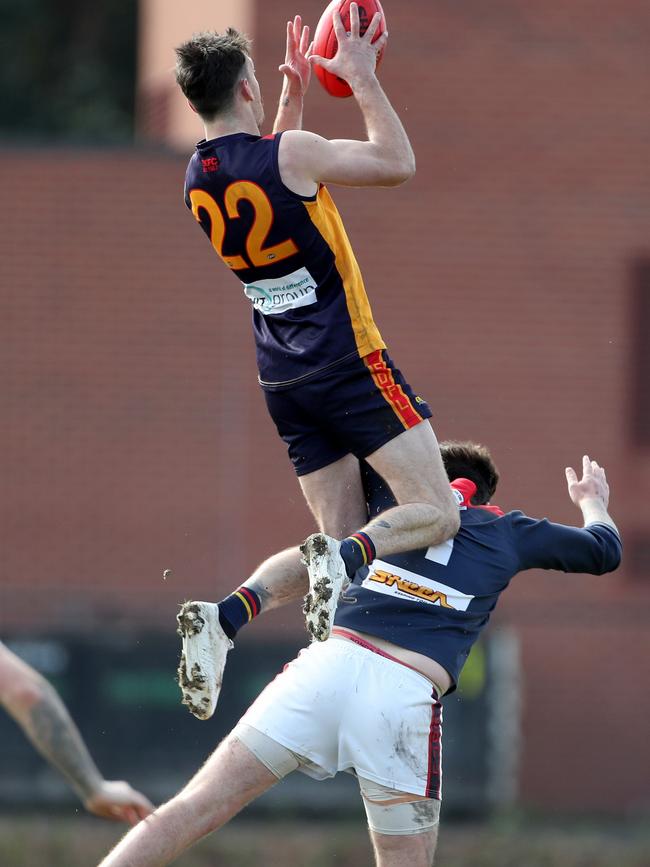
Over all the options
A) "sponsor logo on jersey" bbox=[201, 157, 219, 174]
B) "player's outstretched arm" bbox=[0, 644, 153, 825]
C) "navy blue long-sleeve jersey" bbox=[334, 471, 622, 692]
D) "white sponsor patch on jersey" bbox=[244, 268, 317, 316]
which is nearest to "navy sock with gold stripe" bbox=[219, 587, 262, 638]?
"navy blue long-sleeve jersey" bbox=[334, 471, 622, 692]

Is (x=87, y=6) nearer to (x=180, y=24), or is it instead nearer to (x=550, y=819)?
(x=180, y=24)

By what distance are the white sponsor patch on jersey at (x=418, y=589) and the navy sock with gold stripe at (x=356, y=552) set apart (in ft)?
0.89

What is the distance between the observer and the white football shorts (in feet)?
19.5

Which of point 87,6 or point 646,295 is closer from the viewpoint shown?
point 646,295

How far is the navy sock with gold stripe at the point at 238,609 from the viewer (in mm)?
5988

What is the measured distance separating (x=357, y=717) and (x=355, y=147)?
7.18ft

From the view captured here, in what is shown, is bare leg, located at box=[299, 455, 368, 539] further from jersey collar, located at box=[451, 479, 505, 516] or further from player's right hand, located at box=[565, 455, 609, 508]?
player's right hand, located at box=[565, 455, 609, 508]

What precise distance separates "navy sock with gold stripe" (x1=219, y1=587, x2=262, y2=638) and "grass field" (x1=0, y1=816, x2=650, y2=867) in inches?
288

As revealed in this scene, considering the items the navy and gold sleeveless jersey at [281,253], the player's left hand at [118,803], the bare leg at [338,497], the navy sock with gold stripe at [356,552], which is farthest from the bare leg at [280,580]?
the player's left hand at [118,803]

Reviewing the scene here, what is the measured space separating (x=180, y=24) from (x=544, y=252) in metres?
4.80

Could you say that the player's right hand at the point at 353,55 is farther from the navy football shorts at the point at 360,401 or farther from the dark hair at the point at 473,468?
the dark hair at the point at 473,468

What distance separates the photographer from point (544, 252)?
15.7m

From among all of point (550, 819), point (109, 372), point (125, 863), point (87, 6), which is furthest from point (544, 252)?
point (87, 6)

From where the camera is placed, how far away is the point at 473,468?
21.6 feet
